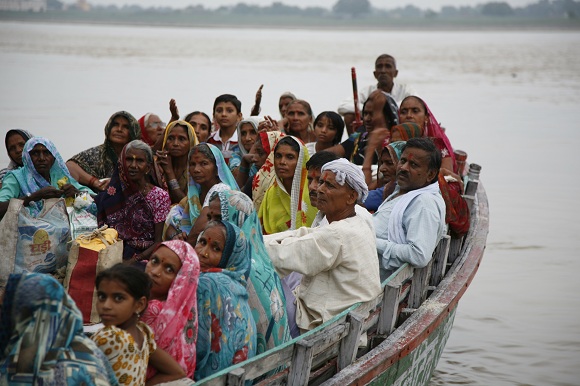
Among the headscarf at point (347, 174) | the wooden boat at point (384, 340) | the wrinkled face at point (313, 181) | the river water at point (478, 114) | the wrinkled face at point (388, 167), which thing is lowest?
the river water at point (478, 114)

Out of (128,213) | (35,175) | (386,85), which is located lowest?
(128,213)

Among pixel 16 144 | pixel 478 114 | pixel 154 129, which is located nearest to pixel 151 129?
pixel 154 129

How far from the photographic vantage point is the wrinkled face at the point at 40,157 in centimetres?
564

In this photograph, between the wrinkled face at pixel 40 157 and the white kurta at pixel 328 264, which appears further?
the wrinkled face at pixel 40 157

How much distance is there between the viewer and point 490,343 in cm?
838

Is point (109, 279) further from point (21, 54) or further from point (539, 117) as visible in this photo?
point (21, 54)

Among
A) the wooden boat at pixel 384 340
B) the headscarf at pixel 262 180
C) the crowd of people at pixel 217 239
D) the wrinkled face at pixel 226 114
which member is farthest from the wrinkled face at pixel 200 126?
the wooden boat at pixel 384 340

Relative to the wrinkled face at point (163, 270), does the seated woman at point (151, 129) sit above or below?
below

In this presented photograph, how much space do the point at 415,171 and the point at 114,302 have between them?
8.24 feet

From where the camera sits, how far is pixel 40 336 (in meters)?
2.84

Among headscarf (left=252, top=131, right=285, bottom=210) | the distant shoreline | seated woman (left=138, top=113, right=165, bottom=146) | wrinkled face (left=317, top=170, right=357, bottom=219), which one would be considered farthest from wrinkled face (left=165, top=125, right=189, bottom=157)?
the distant shoreline

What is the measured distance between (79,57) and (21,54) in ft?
8.34

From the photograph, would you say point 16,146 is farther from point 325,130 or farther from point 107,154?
point 325,130

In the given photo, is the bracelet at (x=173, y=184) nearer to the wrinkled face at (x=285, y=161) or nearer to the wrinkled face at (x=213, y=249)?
the wrinkled face at (x=285, y=161)
